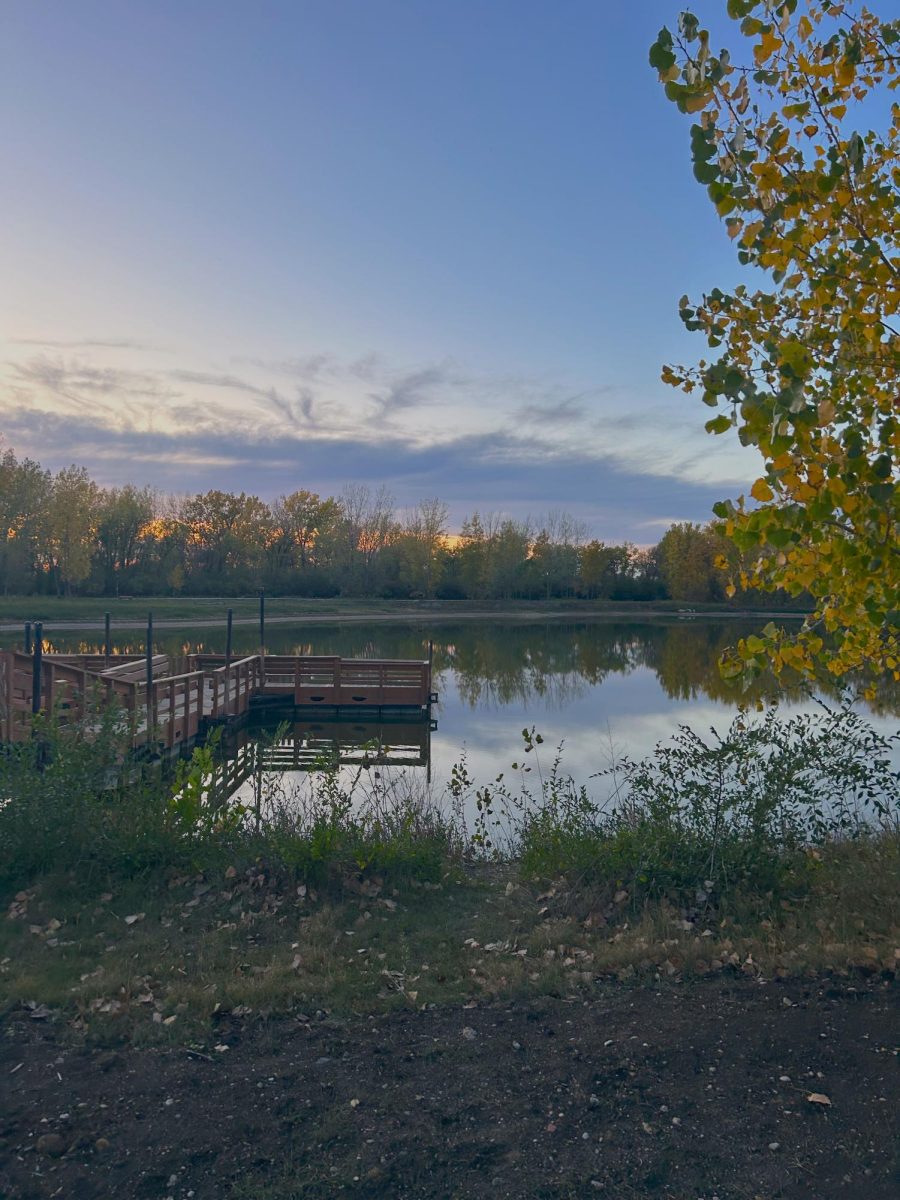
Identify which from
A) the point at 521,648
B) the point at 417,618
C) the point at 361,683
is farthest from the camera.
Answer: the point at 417,618

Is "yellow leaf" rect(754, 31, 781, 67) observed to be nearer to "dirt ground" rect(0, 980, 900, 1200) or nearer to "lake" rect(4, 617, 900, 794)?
"lake" rect(4, 617, 900, 794)

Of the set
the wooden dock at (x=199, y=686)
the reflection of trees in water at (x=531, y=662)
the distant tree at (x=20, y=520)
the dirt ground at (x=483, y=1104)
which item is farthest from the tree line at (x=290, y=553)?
the dirt ground at (x=483, y=1104)

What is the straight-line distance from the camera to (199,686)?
62.8 feet

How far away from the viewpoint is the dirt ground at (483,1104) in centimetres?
307

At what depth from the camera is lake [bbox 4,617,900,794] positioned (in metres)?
18.0

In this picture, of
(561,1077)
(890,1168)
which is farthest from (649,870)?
(890,1168)

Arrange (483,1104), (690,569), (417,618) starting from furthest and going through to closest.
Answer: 1. (690,569)
2. (417,618)
3. (483,1104)

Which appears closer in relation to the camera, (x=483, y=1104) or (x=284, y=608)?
(x=483, y=1104)

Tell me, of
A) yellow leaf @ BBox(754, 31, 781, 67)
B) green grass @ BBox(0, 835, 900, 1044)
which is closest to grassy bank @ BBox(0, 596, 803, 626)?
green grass @ BBox(0, 835, 900, 1044)

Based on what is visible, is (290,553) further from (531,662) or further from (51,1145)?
(51,1145)

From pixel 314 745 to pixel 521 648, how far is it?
25469 millimetres

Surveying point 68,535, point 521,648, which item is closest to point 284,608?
point 68,535

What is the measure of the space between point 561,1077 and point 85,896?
4.09 m

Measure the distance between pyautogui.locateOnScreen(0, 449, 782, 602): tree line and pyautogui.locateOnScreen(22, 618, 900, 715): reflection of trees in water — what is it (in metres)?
14.9
